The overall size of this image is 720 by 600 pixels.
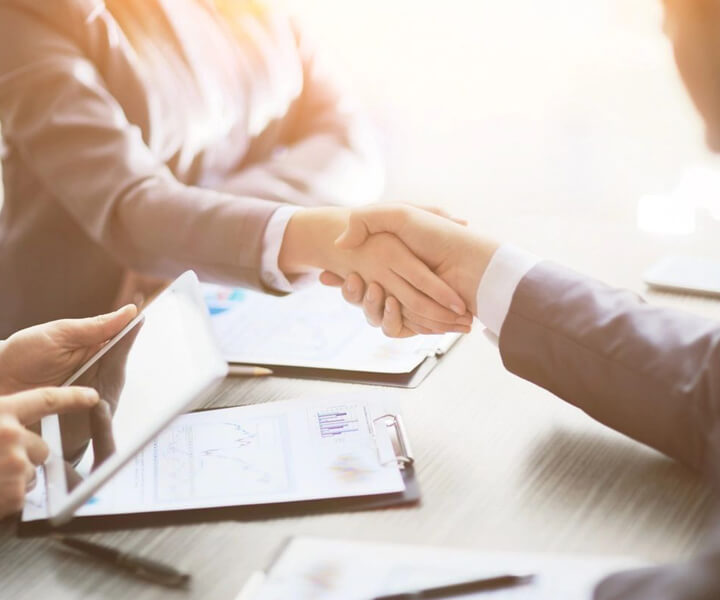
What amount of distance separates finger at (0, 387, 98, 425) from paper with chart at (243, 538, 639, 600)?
8.4 inches

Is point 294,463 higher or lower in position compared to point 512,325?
lower

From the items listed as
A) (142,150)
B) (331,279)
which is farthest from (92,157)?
(331,279)

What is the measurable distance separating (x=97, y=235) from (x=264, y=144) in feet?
1.42

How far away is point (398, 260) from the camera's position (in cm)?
94

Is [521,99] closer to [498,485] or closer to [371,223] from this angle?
[371,223]

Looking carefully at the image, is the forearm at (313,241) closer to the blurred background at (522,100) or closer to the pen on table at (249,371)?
the pen on table at (249,371)

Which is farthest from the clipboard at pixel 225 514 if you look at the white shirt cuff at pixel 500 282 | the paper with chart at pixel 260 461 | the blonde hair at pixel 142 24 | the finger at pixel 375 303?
the blonde hair at pixel 142 24

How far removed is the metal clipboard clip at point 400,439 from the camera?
2.25ft

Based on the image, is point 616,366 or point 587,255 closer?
point 616,366

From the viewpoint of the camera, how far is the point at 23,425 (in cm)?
63

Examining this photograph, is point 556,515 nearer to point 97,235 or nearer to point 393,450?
point 393,450

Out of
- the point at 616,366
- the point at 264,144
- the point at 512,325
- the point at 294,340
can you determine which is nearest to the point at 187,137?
the point at 264,144

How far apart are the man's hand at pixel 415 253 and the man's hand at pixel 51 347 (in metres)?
0.30

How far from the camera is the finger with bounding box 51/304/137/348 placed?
2.60ft
